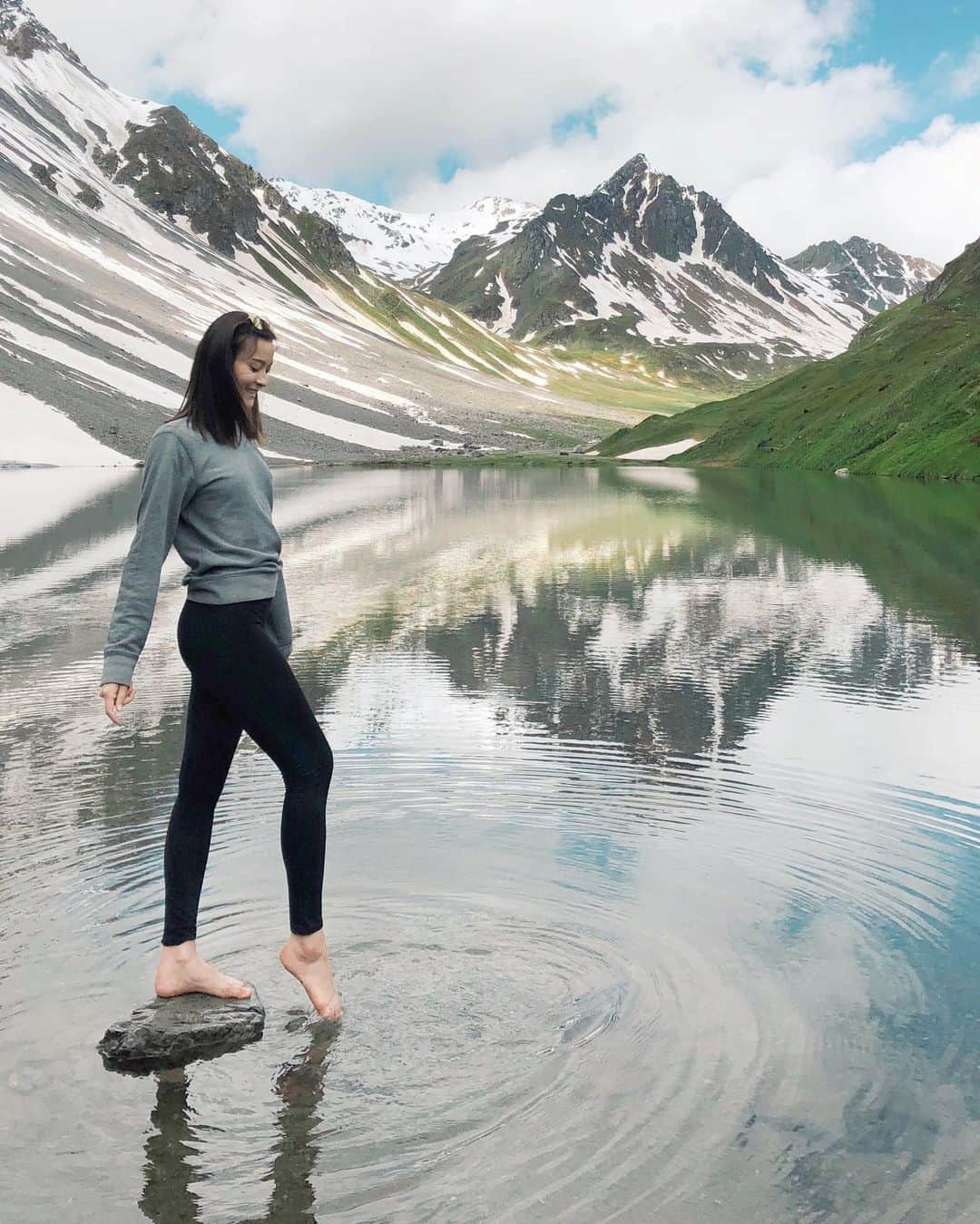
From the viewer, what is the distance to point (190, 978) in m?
6.35

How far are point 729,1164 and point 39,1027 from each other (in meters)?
3.30

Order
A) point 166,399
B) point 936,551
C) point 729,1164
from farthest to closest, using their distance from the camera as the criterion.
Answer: point 166,399 → point 936,551 → point 729,1164

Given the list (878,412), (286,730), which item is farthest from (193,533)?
(878,412)

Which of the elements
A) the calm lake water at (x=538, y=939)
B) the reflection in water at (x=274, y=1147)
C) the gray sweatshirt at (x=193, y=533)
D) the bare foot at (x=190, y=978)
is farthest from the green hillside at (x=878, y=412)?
the reflection in water at (x=274, y=1147)

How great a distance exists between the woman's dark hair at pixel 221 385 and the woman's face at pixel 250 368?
0.02m

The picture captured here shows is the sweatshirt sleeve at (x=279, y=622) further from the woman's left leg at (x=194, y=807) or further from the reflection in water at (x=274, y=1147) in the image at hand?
the reflection in water at (x=274, y=1147)

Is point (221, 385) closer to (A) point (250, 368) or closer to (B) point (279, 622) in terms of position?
(A) point (250, 368)

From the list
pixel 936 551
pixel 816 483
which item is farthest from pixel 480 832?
pixel 816 483

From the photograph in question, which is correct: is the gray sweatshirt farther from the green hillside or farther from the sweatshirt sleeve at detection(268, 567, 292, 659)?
the green hillside

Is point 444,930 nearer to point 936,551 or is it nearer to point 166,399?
point 936,551

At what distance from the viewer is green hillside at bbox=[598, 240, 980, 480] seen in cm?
7400

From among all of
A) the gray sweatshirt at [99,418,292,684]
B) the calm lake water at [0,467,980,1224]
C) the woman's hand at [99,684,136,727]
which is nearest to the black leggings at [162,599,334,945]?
the gray sweatshirt at [99,418,292,684]

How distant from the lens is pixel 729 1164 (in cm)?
489

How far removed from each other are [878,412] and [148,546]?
84627mm
